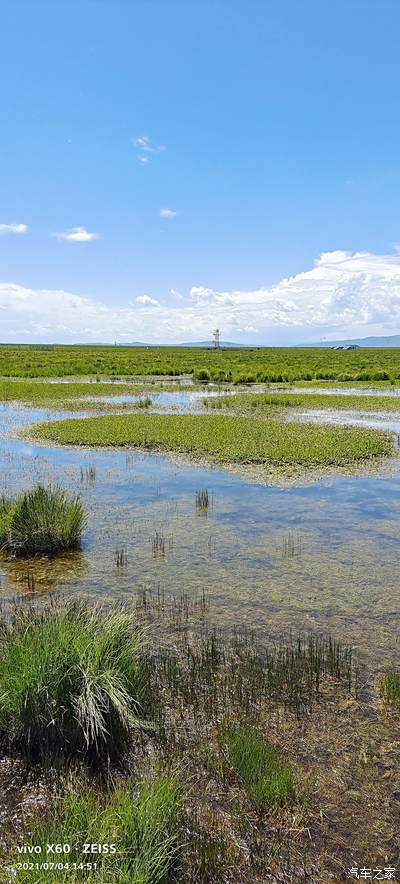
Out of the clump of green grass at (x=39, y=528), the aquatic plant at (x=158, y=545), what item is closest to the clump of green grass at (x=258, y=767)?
the aquatic plant at (x=158, y=545)

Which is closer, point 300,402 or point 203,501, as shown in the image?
point 203,501

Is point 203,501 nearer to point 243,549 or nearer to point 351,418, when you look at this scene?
point 243,549

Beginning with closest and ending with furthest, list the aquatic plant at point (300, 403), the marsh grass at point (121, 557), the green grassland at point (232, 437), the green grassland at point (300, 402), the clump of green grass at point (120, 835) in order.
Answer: the clump of green grass at point (120, 835) < the marsh grass at point (121, 557) < the green grassland at point (232, 437) < the aquatic plant at point (300, 403) < the green grassland at point (300, 402)

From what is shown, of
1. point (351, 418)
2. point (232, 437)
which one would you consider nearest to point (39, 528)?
point (232, 437)

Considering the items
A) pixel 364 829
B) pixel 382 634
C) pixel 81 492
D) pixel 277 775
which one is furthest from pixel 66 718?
pixel 81 492

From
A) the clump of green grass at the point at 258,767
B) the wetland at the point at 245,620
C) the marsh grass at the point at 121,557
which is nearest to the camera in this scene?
the wetland at the point at 245,620

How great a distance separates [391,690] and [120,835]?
350 centimetres

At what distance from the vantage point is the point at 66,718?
543 cm

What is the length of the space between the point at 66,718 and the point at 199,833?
1.61m

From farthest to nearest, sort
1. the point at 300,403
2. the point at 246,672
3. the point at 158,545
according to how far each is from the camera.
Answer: the point at 300,403, the point at 158,545, the point at 246,672

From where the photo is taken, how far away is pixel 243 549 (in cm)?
A: 1131

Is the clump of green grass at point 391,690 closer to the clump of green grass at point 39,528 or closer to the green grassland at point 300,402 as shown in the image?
the clump of green grass at point 39,528

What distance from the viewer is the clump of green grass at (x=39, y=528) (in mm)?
10984

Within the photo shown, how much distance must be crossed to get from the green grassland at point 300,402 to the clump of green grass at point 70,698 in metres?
24.6
